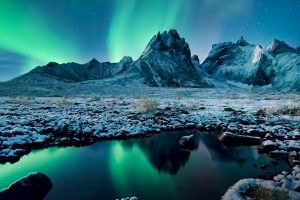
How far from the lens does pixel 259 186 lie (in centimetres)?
966

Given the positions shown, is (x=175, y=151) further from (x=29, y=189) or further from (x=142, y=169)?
(x=29, y=189)

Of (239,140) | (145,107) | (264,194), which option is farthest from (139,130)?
(264,194)

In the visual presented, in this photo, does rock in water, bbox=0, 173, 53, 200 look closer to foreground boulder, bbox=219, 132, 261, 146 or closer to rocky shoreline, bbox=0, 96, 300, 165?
rocky shoreline, bbox=0, 96, 300, 165

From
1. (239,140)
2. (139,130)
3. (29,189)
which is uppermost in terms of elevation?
(139,130)

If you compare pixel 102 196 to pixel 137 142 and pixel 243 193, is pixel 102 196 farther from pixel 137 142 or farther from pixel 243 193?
pixel 137 142

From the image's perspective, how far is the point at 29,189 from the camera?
9.82 meters

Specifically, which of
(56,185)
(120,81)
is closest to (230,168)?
(56,185)

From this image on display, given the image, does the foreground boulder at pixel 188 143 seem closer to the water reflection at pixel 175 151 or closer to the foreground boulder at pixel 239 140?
the water reflection at pixel 175 151

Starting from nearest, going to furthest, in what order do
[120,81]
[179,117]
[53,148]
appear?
[53,148] → [179,117] → [120,81]

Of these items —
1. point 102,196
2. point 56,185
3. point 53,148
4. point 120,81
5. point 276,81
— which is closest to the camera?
point 102,196

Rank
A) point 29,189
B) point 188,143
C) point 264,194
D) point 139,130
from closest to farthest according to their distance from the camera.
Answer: point 264,194, point 29,189, point 188,143, point 139,130

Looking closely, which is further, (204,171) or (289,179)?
(204,171)

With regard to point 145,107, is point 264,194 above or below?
below

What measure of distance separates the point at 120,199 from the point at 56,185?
3262 mm
